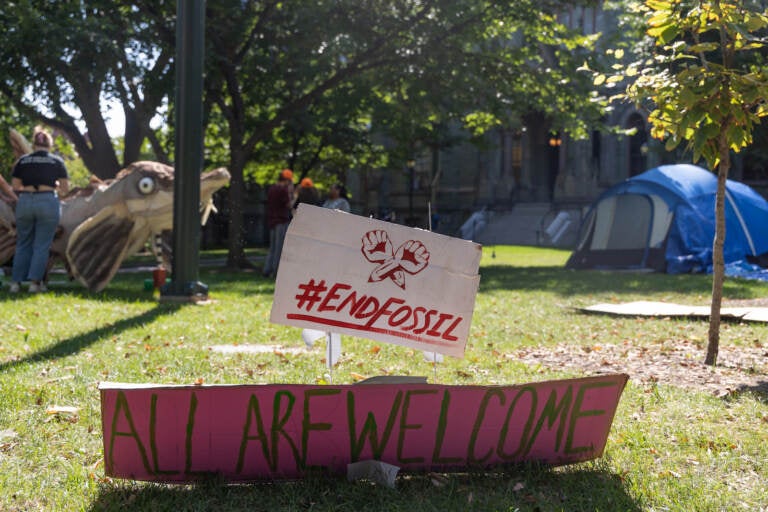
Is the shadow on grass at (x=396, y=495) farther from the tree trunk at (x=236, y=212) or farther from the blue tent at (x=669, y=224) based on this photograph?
the blue tent at (x=669, y=224)

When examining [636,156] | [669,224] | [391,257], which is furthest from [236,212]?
[636,156]

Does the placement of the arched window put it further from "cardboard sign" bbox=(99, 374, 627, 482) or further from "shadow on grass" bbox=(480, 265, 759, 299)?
"cardboard sign" bbox=(99, 374, 627, 482)

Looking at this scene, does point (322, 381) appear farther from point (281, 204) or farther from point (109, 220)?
point (281, 204)

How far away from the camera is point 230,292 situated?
12.1m

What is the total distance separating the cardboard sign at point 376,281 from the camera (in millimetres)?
3566

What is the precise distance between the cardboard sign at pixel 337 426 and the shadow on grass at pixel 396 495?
68 millimetres

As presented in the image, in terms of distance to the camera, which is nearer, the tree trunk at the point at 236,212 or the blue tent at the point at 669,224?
the tree trunk at the point at 236,212

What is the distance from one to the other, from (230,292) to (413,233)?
8.87 meters

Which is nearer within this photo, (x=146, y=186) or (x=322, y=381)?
(x=322, y=381)

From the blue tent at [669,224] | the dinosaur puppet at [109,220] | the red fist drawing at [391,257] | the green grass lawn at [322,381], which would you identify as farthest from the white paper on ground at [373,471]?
the blue tent at [669,224]

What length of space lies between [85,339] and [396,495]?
4659 mm

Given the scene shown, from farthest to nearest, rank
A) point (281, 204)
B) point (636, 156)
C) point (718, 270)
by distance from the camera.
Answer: point (636, 156), point (281, 204), point (718, 270)

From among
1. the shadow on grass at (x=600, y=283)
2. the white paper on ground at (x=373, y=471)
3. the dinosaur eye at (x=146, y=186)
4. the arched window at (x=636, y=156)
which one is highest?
the arched window at (x=636, y=156)

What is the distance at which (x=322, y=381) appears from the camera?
523 centimetres
